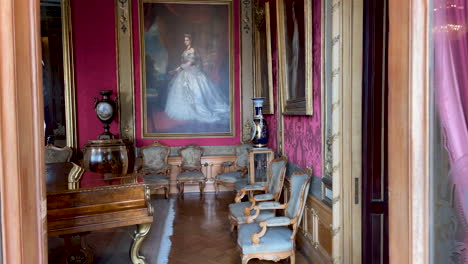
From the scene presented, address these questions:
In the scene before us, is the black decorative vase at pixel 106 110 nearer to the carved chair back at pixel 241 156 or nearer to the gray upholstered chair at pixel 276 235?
the carved chair back at pixel 241 156

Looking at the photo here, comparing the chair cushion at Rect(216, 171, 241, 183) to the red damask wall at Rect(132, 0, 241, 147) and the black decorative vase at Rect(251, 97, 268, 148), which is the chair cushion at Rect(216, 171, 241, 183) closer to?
the red damask wall at Rect(132, 0, 241, 147)

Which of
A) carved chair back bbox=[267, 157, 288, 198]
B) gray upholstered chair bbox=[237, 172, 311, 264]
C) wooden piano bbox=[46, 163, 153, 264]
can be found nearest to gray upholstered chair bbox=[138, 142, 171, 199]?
carved chair back bbox=[267, 157, 288, 198]

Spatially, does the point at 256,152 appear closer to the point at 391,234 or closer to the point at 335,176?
the point at 335,176

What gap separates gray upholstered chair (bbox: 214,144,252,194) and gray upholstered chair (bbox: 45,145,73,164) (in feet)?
8.93

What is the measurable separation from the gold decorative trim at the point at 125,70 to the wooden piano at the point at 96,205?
12.0 feet

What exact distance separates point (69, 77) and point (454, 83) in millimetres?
6746

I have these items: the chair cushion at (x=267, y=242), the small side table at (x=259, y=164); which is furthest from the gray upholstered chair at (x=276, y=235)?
the small side table at (x=259, y=164)

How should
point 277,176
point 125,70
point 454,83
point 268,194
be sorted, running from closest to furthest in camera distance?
point 454,83, point 268,194, point 277,176, point 125,70

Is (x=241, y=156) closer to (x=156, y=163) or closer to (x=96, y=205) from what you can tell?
(x=156, y=163)

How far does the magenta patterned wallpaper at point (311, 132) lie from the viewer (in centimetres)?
334

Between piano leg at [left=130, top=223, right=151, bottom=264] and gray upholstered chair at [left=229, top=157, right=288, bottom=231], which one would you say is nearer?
piano leg at [left=130, top=223, right=151, bottom=264]

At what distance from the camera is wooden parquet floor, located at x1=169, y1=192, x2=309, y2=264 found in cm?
372

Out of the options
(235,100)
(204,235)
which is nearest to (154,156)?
(235,100)

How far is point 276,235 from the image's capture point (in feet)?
10.6
